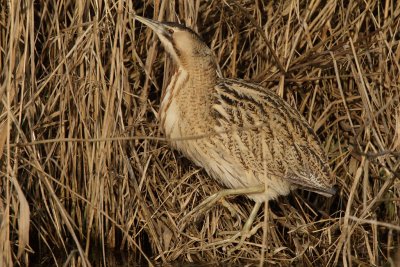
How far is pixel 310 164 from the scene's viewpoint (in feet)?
15.4

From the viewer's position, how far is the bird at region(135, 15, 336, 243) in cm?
462

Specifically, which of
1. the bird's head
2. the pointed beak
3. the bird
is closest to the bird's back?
the bird

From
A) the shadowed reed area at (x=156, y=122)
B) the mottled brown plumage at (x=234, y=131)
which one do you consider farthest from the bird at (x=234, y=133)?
the shadowed reed area at (x=156, y=122)

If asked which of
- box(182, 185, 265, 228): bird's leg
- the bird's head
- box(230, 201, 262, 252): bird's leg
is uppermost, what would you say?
the bird's head

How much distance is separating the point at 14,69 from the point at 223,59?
55.8 inches

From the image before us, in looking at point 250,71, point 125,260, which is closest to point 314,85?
point 250,71

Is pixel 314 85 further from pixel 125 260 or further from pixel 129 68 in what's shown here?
pixel 125 260

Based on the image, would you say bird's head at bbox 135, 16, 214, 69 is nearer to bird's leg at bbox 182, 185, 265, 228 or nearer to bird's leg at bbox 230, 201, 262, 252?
bird's leg at bbox 182, 185, 265, 228

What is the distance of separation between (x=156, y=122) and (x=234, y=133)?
0.54 m

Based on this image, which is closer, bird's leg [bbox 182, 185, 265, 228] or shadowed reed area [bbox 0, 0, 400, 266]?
shadowed reed area [bbox 0, 0, 400, 266]

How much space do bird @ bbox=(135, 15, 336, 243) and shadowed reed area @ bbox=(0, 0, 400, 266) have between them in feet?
0.45

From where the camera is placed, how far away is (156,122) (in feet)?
16.3

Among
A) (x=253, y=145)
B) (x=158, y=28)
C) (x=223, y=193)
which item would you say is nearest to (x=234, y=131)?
(x=253, y=145)

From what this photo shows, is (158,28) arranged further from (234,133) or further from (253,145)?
(253,145)
